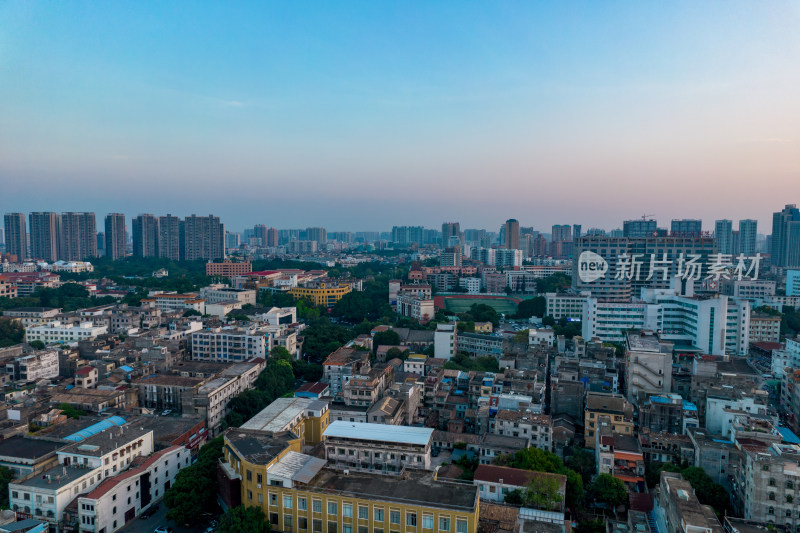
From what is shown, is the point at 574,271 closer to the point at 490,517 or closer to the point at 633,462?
the point at 633,462

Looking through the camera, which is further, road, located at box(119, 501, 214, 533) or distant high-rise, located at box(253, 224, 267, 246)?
distant high-rise, located at box(253, 224, 267, 246)

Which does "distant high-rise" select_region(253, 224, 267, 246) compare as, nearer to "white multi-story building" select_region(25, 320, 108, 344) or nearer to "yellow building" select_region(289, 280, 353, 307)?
"yellow building" select_region(289, 280, 353, 307)

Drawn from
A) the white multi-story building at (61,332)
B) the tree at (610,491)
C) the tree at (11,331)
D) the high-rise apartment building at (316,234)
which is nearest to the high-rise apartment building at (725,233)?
the tree at (610,491)

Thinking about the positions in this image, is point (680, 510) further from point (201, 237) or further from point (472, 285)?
point (201, 237)

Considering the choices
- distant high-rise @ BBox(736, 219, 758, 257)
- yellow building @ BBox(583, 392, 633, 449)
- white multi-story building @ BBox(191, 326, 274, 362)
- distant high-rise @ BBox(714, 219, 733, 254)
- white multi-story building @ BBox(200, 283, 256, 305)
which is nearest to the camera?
yellow building @ BBox(583, 392, 633, 449)

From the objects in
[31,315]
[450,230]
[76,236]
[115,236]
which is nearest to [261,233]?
[450,230]

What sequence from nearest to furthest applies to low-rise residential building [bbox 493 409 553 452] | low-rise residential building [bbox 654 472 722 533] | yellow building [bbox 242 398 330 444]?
low-rise residential building [bbox 654 472 722 533], yellow building [bbox 242 398 330 444], low-rise residential building [bbox 493 409 553 452]

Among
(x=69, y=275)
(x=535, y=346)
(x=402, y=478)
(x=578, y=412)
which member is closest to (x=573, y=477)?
(x=402, y=478)

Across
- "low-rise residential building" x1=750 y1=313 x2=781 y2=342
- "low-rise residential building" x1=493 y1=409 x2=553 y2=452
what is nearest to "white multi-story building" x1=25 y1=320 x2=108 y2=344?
"low-rise residential building" x1=493 y1=409 x2=553 y2=452
